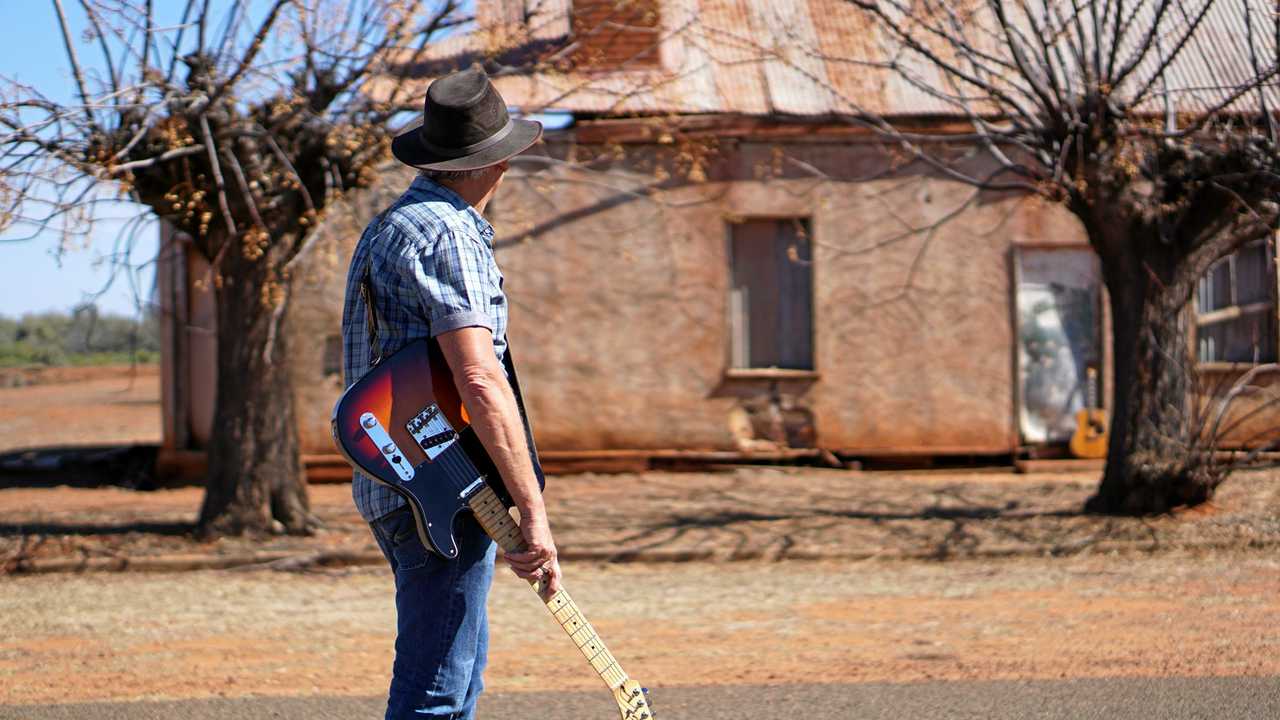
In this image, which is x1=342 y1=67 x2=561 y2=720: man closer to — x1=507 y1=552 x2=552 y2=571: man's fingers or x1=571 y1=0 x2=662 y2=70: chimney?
x1=507 y1=552 x2=552 y2=571: man's fingers

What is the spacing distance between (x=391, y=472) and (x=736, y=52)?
1207cm

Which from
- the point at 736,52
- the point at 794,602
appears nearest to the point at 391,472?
the point at 794,602

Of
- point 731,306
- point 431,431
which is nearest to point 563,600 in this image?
point 431,431

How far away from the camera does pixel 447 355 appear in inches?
117

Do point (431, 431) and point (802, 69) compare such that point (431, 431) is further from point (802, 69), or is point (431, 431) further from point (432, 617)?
point (802, 69)

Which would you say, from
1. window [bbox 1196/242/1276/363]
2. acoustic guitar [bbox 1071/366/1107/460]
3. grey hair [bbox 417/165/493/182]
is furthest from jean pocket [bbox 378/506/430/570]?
window [bbox 1196/242/1276/363]

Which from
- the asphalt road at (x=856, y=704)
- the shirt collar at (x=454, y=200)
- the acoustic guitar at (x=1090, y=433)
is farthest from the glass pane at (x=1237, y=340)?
the shirt collar at (x=454, y=200)

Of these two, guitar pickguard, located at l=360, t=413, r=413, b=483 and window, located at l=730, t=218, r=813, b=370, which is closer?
guitar pickguard, located at l=360, t=413, r=413, b=483

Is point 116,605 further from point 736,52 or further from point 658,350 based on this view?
point 736,52

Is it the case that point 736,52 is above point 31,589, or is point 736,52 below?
above

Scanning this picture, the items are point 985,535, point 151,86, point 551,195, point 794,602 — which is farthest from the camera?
point 551,195

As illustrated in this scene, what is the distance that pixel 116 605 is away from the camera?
768cm

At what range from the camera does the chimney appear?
10.3 m

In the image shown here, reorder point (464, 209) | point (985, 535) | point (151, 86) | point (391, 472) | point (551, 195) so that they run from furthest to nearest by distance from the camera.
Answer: point (551, 195), point (985, 535), point (151, 86), point (464, 209), point (391, 472)
